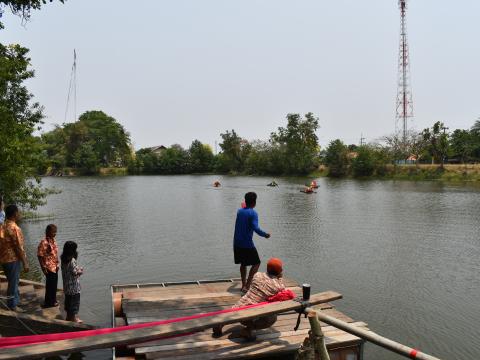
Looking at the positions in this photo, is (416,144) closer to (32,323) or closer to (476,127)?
(476,127)

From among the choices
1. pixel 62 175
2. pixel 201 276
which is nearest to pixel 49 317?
pixel 201 276

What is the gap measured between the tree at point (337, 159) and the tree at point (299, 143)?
5.30 m

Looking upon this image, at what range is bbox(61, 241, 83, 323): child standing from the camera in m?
8.45

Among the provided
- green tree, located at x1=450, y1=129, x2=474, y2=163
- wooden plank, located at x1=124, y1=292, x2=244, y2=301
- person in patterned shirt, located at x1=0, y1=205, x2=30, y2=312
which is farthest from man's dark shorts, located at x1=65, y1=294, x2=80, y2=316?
green tree, located at x1=450, y1=129, x2=474, y2=163

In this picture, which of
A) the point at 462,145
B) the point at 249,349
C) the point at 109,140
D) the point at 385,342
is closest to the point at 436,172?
the point at 462,145

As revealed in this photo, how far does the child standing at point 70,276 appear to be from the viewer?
27.7ft

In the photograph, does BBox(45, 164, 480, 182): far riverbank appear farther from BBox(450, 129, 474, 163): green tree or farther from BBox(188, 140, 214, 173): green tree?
BBox(188, 140, 214, 173): green tree

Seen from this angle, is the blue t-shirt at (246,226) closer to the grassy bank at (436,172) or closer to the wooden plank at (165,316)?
the wooden plank at (165,316)

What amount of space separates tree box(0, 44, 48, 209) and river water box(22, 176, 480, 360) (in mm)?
2706

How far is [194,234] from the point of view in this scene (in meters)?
23.2

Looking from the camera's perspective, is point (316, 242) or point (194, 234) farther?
point (194, 234)

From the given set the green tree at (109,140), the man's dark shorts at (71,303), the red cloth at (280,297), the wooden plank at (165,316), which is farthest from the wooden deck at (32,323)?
the green tree at (109,140)

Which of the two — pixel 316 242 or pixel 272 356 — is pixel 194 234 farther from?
pixel 272 356

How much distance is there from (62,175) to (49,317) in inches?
3888
